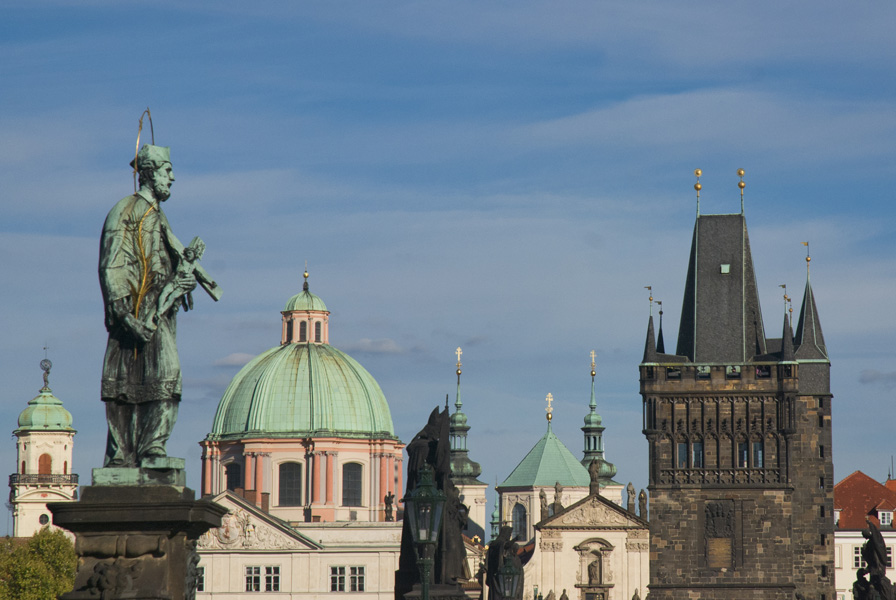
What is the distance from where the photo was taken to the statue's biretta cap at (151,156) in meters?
10.8

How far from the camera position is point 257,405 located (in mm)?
112625

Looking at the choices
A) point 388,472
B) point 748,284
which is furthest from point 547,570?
point 748,284

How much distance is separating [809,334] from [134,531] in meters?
97.6

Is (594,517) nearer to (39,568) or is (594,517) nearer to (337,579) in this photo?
(337,579)

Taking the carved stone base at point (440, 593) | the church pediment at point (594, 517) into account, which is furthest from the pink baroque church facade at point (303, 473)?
the carved stone base at point (440, 593)

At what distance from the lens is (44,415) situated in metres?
120

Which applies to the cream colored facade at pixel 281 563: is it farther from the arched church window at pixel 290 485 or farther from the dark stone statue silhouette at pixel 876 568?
the dark stone statue silhouette at pixel 876 568

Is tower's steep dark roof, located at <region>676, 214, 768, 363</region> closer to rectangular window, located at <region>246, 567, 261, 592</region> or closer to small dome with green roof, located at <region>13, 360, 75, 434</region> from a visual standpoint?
rectangular window, located at <region>246, 567, 261, 592</region>

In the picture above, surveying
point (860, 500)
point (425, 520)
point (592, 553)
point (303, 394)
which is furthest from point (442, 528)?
point (860, 500)

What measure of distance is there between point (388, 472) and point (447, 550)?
88.0m

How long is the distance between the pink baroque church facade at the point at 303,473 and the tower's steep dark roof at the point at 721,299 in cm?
1984

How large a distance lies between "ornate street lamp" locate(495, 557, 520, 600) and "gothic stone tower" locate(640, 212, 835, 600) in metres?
64.4

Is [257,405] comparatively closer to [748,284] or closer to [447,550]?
[748,284]

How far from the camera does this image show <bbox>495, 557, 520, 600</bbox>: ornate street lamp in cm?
2947
